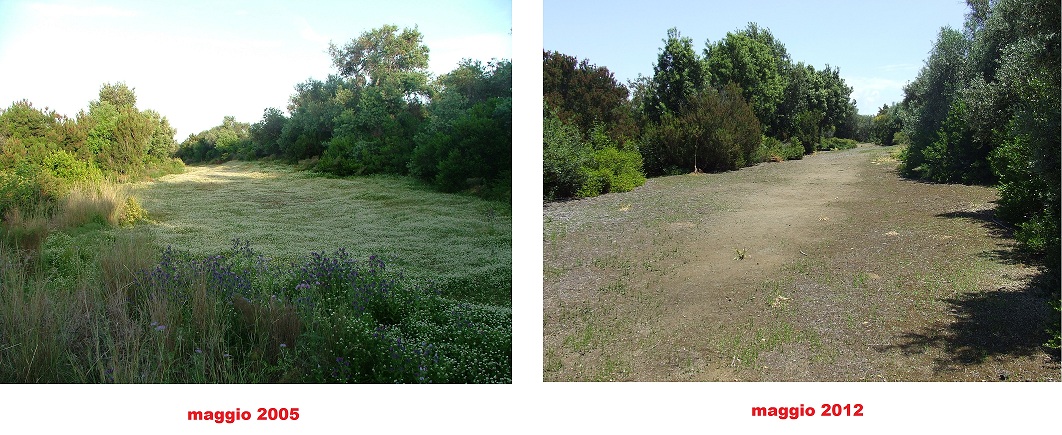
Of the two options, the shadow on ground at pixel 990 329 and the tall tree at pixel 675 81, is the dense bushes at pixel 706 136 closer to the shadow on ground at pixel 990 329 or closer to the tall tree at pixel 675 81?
the tall tree at pixel 675 81

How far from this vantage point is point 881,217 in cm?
554

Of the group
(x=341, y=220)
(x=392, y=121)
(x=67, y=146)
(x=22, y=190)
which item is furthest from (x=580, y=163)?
(x=22, y=190)

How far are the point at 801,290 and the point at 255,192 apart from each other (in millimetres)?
3710

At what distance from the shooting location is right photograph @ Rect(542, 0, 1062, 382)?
3.38 metres

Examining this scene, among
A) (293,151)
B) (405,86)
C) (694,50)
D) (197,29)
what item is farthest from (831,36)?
(694,50)

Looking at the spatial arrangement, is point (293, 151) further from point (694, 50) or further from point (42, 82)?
point (694, 50)

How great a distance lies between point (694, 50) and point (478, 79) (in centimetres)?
503

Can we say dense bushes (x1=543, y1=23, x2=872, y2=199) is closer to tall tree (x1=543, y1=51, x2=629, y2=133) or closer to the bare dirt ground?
tall tree (x1=543, y1=51, x2=629, y2=133)

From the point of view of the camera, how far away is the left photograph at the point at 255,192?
9.62 ft

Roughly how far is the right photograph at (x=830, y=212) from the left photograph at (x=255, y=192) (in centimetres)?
67

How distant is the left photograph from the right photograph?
26.5 inches

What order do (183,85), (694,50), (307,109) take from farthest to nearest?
(694,50)
(307,109)
(183,85)

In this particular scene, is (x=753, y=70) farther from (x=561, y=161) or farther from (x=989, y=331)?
(x=989, y=331)
